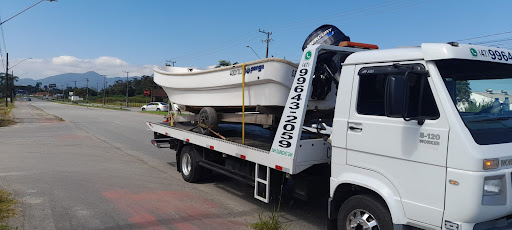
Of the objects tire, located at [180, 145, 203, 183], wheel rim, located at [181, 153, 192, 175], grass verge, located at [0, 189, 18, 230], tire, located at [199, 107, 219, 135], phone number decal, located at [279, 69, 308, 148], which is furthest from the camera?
wheel rim, located at [181, 153, 192, 175]

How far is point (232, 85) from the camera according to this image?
247 inches

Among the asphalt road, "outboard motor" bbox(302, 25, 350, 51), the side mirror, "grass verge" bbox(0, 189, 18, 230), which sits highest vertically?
"outboard motor" bbox(302, 25, 350, 51)

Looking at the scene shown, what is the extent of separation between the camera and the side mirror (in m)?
3.17

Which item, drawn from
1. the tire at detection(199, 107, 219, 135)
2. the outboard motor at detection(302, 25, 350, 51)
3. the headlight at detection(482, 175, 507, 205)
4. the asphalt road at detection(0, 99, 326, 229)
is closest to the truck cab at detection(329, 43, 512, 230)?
the headlight at detection(482, 175, 507, 205)

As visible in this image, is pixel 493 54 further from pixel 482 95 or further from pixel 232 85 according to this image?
pixel 232 85

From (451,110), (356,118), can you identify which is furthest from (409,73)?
(356,118)

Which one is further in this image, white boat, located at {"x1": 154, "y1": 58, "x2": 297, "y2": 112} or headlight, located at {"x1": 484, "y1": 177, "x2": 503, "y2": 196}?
white boat, located at {"x1": 154, "y1": 58, "x2": 297, "y2": 112}

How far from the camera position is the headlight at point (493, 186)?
301 centimetres

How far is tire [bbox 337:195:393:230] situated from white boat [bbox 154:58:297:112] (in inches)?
74.7

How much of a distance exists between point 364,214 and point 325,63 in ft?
6.54

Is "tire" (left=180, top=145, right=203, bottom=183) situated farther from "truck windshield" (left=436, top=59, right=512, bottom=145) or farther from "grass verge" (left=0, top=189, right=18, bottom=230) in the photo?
"truck windshield" (left=436, top=59, right=512, bottom=145)

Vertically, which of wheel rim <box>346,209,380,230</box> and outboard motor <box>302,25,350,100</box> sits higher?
outboard motor <box>302,25,350,100</box>

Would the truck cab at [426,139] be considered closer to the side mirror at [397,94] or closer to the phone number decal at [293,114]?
the side mirror at [397,94]

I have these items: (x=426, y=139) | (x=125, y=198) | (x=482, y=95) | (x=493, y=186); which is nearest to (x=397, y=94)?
(x=426, y=139)
